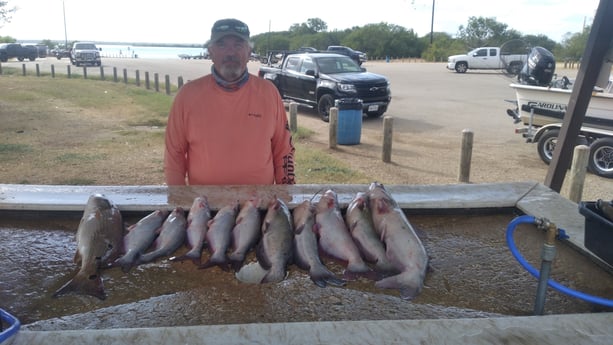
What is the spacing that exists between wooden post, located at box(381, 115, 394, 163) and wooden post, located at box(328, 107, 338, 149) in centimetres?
154

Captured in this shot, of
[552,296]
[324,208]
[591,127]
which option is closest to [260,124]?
[324,208]

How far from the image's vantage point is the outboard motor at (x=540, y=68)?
35.6 ft

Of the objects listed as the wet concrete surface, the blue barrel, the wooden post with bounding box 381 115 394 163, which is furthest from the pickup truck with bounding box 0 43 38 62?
the wet concrete surface

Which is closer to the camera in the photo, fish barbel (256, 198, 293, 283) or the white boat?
fish barbel (256, 198, 293, 283)

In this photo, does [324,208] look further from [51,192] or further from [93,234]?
[51,192]

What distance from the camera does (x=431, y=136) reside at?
14109 millimetres

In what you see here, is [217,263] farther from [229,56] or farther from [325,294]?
[229,56]

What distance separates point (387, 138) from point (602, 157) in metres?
4.31

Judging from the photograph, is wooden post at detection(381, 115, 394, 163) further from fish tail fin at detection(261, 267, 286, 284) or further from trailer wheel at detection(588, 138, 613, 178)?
fish tail fin at detection(261, 267, 286, 284)

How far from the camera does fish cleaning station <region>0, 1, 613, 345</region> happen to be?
6.51ft

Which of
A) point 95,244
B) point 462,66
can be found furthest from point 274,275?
point 462,66

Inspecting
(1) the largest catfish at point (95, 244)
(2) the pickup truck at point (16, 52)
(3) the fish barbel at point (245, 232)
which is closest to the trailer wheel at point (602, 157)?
(3) the fish barbel at point (245, 232)

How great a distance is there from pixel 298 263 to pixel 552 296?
137 centimetres

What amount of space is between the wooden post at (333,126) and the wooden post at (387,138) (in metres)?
1.54
